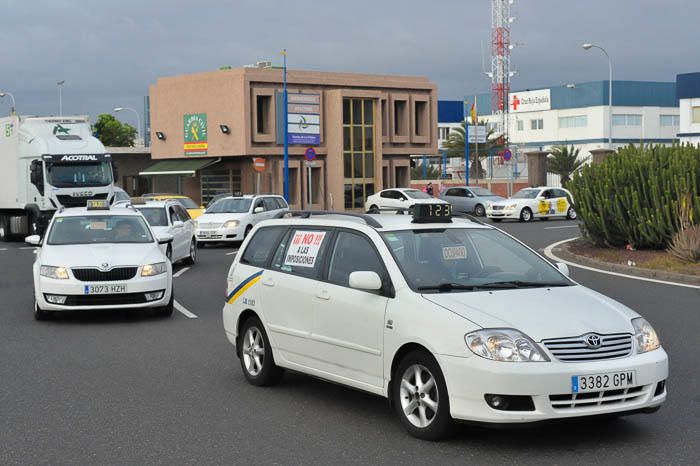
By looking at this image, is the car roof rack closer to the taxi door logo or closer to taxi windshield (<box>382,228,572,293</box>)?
taxi windshield (<box>382,228,572,293</box>)

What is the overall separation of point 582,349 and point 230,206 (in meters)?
26.6

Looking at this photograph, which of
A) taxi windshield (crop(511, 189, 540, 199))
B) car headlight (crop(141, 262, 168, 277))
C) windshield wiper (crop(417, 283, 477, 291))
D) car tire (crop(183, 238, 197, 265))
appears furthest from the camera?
taxi windshield (crop(511, 189, 540, 199))

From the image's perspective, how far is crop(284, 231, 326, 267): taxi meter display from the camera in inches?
347

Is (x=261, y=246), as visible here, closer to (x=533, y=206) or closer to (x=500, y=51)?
(x=533, y=206)

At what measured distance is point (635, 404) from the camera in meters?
6.93

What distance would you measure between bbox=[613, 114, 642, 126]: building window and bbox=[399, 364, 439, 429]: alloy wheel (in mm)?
112063

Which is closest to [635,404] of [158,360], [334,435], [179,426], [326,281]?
[334,435]

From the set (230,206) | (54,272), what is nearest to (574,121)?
(230,206)

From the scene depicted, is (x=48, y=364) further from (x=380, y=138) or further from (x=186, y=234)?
(x=380, y=138)

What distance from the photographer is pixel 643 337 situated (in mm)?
7191

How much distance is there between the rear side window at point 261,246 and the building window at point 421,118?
191 ft

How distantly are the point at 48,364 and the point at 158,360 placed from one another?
42.5 inches

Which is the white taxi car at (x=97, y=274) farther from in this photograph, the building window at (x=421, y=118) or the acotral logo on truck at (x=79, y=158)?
the building window at (x=421, y=118)

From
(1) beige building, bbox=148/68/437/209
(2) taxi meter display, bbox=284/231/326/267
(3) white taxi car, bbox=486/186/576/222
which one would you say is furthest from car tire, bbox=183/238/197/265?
(1) beige building, bbox=148/68/437/209
